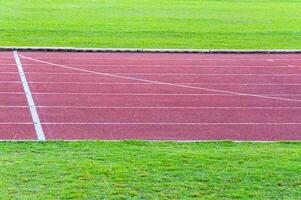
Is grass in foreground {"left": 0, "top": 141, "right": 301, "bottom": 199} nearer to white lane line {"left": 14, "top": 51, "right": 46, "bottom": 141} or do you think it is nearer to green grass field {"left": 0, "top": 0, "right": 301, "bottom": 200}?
green grass field {"left": 0, "top": 0, "right": 301, "bottom": 200}

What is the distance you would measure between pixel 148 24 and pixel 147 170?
14.9 metres

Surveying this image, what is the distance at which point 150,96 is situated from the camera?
12500mm

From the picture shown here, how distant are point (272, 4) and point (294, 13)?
3963 mm

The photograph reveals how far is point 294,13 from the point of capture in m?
26.9

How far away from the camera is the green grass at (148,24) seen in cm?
1900

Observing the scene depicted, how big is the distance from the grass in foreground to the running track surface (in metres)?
1.01

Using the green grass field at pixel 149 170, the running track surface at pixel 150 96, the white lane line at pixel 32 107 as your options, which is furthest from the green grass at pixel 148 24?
the green grass field at pixel 149 170

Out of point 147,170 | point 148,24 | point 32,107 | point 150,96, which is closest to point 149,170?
point 147,170

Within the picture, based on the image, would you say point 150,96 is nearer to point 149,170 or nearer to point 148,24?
point 149,170

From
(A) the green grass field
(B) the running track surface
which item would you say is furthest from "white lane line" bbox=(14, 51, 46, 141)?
(A) the green grass field

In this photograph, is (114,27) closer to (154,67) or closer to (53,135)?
(154,67)

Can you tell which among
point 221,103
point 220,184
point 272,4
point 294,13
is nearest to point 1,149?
point 220,184

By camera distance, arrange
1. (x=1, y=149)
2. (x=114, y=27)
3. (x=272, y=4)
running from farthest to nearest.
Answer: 1. (x=272, y=4)
2. (x=114, y=27)
3. (x=1, y=149)

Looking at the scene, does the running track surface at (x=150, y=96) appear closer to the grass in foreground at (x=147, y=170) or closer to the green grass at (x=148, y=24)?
the grass in foreground at (x=147, y=170)
